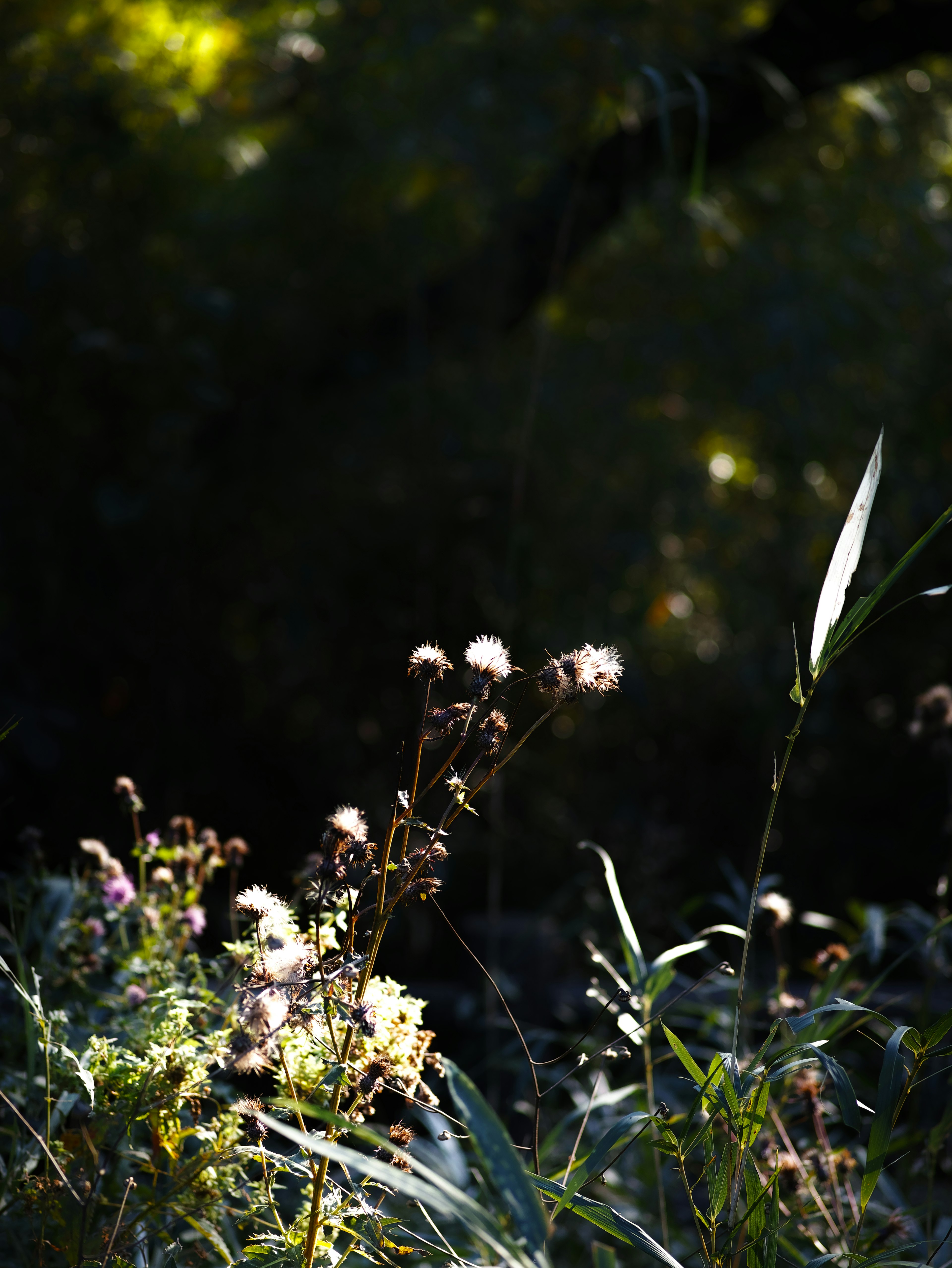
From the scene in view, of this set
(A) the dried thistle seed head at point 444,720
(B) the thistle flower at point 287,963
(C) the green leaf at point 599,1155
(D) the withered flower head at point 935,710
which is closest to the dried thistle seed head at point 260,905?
(B) the thistle flower at point 287,963

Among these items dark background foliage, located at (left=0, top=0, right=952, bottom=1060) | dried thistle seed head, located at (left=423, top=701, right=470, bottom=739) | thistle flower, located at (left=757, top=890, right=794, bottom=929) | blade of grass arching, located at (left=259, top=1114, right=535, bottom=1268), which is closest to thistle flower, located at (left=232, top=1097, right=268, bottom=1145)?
blade of grass arching, located at (left=259, top=1114, right=535, bottom=1268)

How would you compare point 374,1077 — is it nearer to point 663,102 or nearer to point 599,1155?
point 599,1155

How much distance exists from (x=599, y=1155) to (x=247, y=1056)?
32cm

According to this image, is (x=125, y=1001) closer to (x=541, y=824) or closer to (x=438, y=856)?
(x=438, y=856)

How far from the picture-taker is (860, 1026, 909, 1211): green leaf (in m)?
0.69

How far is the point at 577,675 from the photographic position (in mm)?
678

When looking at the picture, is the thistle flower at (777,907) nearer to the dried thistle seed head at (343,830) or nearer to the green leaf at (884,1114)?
the green leaf at (884,1114)

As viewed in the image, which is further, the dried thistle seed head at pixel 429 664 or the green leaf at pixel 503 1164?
the dried thistle seed head at pixel 429 664

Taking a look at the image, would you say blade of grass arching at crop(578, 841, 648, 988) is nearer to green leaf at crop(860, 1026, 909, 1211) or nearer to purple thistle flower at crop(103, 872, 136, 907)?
green leaf at crop(860, 1026, 909, 1211)

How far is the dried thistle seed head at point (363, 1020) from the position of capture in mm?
616

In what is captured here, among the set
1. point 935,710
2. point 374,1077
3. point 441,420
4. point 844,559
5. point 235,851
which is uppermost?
point 844,559

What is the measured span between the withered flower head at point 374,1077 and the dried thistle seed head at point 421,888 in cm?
10

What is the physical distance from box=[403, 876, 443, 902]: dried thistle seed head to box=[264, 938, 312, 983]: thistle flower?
8cm

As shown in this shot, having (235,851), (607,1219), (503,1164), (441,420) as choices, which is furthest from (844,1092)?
(441,420)
